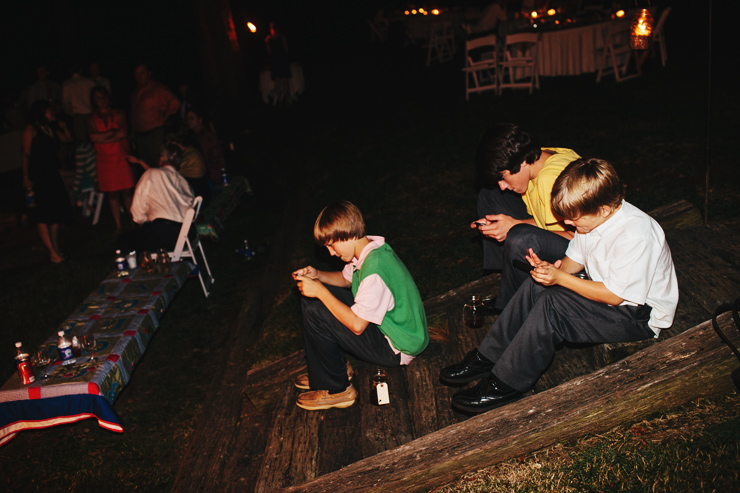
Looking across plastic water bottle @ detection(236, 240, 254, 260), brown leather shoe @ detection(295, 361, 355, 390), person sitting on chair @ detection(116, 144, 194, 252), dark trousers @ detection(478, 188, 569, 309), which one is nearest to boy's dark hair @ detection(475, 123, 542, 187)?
dark trousers @ detection(478, 188, 569, 309)

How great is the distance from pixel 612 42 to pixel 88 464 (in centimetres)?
1094

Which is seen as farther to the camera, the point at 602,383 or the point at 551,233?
the point at 551,233

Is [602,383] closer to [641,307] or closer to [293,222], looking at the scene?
[641,307]

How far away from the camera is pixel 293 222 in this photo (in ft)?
26.8

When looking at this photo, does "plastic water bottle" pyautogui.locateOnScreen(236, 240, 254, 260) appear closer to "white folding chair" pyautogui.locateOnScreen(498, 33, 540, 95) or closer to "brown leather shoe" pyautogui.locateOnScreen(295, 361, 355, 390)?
"brown leather shoe" pyautogui.locateOnScreen(295, 361, 355, 390)

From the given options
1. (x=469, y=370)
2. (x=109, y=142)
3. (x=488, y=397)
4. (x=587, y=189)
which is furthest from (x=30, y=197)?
(x=587, y=189)

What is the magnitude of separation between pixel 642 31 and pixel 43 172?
7.00 meters

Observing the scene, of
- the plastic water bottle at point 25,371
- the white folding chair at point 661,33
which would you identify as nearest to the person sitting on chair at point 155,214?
the plastic water bottle at point 25,371

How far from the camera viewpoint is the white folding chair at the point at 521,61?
10.8 metres

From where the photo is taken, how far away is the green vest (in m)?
3.21

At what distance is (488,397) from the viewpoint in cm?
300

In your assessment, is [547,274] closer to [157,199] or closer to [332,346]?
[332,346]

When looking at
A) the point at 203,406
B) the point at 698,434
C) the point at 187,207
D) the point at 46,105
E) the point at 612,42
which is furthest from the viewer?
the point at 612,42

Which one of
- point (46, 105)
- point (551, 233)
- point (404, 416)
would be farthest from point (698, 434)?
point (46, 105)
